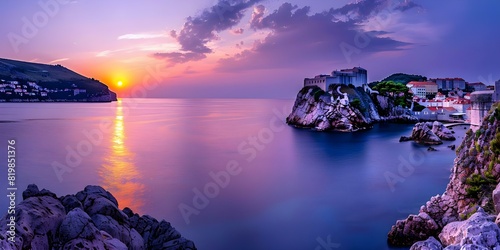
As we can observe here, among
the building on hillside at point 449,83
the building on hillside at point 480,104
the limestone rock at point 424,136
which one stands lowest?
the limestone rock at point 424,136

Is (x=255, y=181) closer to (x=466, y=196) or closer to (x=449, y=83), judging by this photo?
(x=466, y=196)

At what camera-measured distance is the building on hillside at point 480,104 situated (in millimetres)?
17973

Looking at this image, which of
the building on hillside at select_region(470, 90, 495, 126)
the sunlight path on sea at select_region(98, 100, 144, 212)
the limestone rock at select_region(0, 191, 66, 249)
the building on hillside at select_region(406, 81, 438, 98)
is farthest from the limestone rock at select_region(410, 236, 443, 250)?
the building on hillside at select_region(406, 81, 438, 98)

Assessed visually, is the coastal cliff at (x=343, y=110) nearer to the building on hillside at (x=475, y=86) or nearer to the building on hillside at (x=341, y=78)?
the building on hillside at (x=341, y=78)

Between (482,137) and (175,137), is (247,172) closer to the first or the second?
A: (482,137)

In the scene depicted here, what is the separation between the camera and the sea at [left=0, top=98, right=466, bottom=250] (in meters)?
14.9

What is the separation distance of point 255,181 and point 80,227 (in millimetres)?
15691

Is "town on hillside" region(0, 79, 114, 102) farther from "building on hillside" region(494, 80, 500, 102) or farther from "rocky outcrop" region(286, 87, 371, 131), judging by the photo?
"building on hillside" region(494, 80, 500, 102)

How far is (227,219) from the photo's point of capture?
16203 millimetres

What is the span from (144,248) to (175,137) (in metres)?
38.7

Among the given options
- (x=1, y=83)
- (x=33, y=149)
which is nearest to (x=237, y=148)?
(x=33, y=149)

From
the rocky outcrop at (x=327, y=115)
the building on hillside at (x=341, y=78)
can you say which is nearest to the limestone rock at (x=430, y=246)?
the rocky outcrop at (x=327, y=115)

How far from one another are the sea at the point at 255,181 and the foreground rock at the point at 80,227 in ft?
8.27

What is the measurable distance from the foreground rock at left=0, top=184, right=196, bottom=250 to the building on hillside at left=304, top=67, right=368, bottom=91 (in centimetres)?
5579
